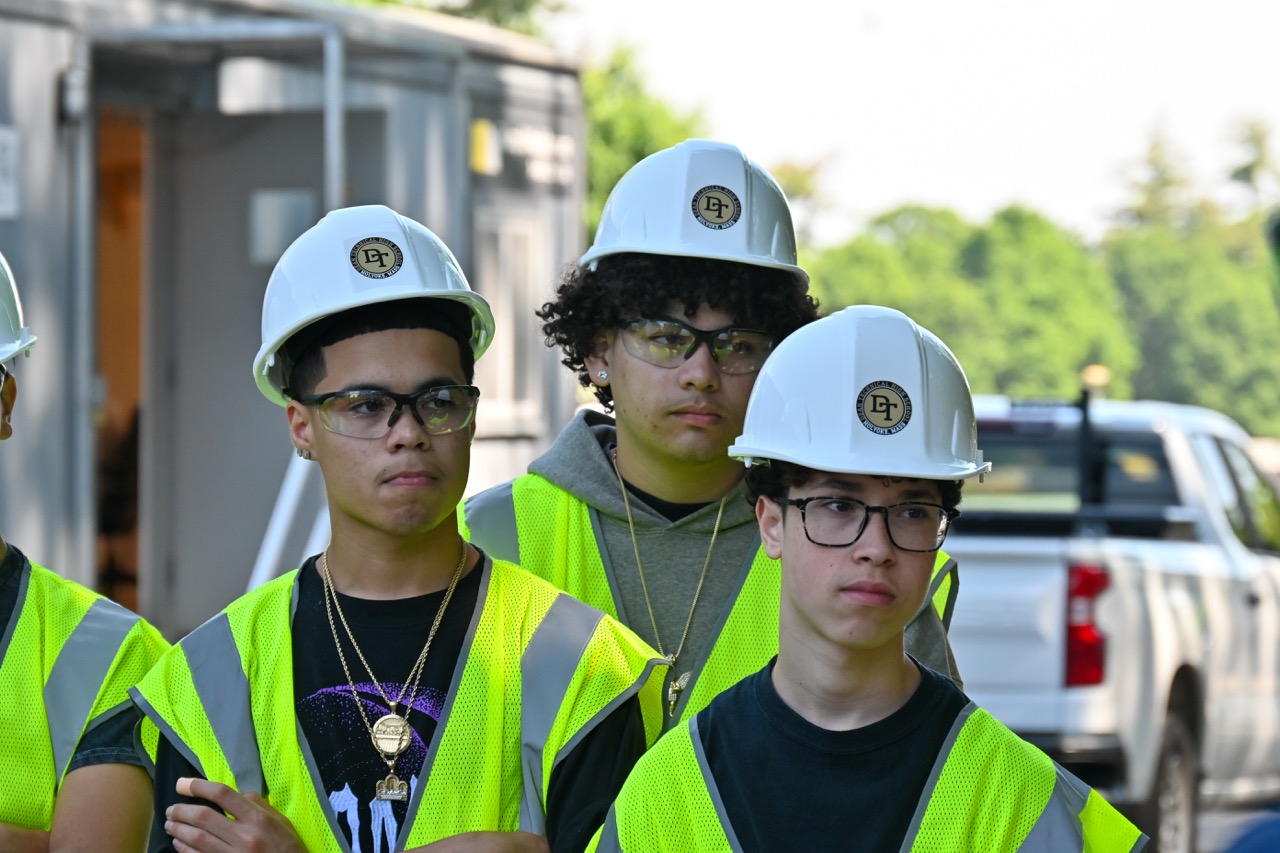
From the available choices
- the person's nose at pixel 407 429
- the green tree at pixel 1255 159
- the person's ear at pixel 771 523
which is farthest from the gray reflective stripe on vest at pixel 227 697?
the green tree at pixel 1255 159

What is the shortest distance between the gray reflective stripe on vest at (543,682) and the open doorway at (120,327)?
7829mm

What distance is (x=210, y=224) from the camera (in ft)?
36.1

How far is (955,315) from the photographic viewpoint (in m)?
55.1

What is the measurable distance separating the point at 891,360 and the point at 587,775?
2.80 feet

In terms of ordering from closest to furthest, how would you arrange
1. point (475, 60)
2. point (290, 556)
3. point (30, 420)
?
point (30, 420) < point (290, 556) < point (475, 60)

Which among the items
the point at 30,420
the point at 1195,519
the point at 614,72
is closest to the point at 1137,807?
the point at 1195,519

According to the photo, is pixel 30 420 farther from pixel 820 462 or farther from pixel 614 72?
pixel 614 72

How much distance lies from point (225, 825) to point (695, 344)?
54.1 inches

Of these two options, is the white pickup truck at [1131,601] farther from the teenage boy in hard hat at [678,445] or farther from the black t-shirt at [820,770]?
the black t-shirt at [820,770]

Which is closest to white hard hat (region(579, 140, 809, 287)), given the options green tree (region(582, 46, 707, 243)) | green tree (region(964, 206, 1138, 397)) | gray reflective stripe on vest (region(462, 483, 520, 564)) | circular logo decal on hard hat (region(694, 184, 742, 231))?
circular logo decal on hard hat (region(694, 184, 742, 231))

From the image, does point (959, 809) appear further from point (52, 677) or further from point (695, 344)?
point (52, 677)

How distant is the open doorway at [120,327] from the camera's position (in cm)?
1100

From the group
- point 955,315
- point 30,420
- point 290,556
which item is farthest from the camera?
point 955,315

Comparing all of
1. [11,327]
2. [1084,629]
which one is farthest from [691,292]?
[1084,629]
